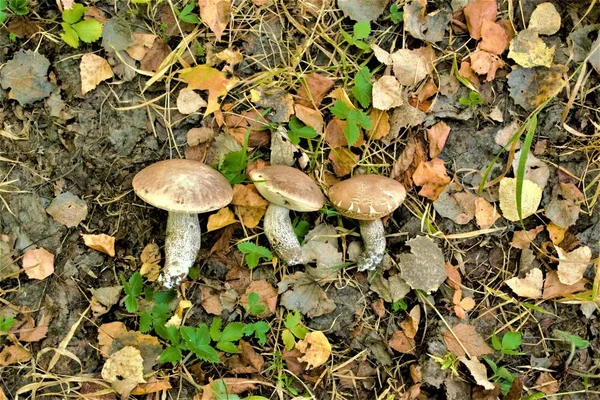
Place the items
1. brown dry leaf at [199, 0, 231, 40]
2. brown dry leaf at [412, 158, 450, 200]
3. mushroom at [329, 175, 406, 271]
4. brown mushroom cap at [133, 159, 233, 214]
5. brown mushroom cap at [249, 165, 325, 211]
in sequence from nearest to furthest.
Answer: brown mushroom cap at [133, 159, 233, 214]
brown mushroom cap at [249, 165, 325, 211]
mushroom at [329, 175, 406, 271]
brown dry leaf at [199, 0, 231, 40]
brown dry leaf at [412, 158, 450, 200]

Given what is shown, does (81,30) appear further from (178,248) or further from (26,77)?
(178,248)

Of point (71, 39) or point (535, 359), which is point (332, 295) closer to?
point (535, 359)

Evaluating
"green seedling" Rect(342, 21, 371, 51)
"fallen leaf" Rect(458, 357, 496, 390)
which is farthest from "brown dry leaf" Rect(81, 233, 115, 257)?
"fallen leaf" Rect(458, 357, 496, 390)

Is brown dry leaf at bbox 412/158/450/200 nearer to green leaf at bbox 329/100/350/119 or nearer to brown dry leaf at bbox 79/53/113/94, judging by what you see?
green leaf at bbox 329/100/350/119

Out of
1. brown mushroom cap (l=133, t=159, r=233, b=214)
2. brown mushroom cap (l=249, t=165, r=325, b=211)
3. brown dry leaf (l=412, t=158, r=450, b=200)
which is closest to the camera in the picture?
brown mushroom cap (l=133, t=159, r=233, b=214)

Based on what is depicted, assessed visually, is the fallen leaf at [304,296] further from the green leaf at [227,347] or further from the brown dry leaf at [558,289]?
the brown dry leaf at [558,289]

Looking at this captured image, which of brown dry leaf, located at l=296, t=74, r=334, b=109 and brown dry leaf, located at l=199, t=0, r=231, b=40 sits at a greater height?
brown dry leaf, located at l=199, t=0, r=231, b=40

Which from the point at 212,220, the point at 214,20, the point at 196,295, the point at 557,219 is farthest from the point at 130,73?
the point at 557,219

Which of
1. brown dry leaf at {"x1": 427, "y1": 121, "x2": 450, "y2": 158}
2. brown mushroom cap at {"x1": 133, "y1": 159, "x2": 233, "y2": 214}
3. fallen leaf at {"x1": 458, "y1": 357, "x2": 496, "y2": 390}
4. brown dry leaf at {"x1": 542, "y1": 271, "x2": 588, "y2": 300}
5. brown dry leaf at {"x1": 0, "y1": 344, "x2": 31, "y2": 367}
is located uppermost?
brown dry leaf at {"x1": 427, "y1": 121, "x2": 450, "y2": 158}
